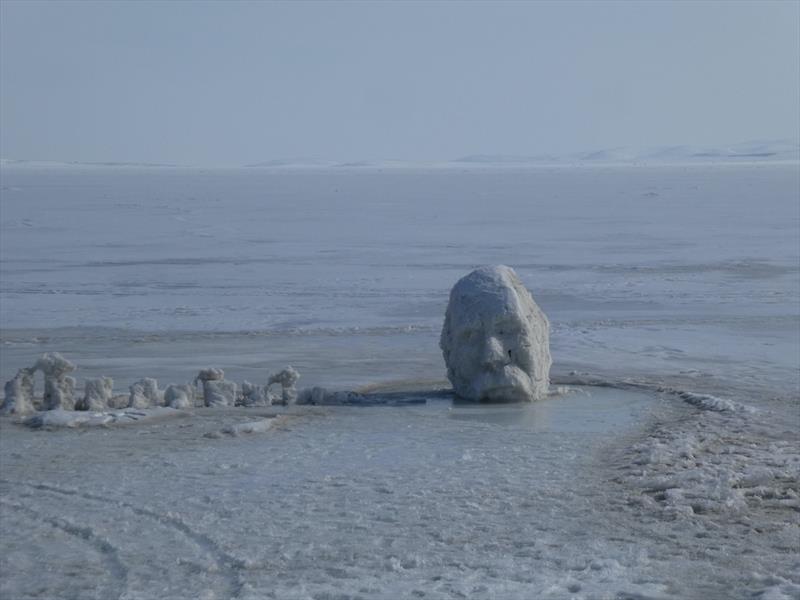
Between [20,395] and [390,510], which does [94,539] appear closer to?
[390,510]

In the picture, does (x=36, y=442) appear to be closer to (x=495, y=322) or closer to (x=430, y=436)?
(x=430, y=436)

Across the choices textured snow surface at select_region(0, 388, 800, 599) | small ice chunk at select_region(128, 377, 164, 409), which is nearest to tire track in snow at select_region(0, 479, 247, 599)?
textured snow surface at select_region(0, 388, 800, 599)

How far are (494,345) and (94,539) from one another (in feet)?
16.0

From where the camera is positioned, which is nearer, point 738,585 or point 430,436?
point 738,585

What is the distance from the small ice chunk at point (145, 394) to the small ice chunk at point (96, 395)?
0.21 metres

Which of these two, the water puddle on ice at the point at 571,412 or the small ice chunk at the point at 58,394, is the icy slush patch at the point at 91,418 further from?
the water puddle on ice at the point at 571,412

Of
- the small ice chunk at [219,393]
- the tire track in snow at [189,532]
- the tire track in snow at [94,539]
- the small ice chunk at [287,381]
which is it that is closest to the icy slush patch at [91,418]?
the small ice chunk at [219,393]

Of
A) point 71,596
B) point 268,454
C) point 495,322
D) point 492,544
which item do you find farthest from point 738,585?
point 495,322

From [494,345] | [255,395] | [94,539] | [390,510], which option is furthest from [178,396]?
[94,539]

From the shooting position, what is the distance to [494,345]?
11516 millimetres

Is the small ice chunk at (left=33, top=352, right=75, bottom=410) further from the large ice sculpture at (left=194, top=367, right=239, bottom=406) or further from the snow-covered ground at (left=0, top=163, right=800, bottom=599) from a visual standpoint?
the large ice sculpture at (left=194, top=367, right=239, bottom=406)

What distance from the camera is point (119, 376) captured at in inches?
505

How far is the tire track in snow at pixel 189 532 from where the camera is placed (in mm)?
6784

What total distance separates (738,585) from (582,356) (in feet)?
25.5
